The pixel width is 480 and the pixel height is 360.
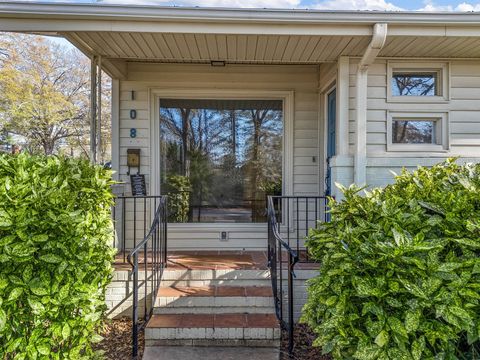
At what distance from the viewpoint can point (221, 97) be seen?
485 centimetres

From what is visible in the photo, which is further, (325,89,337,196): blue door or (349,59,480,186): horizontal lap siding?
(325,89,337,196): blue door

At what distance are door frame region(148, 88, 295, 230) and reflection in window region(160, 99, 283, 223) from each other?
8 centimetres

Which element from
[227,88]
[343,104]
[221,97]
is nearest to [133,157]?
[221,97]

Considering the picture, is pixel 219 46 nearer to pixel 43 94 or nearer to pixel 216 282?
pixel 216 282

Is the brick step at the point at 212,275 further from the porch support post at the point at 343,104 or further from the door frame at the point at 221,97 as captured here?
the porch support post at the point at 343,104

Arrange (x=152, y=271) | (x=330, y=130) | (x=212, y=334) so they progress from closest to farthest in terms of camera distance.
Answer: (x=212, y=334) → (x=152, y=271) → (x=330, y=130)

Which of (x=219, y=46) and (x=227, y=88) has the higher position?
(x=219, y=46)

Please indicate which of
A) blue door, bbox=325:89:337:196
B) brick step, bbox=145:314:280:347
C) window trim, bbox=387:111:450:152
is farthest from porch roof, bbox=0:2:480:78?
brick step, bbox=145:314:280:347

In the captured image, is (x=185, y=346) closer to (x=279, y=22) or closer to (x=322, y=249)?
(x=322, y=249)

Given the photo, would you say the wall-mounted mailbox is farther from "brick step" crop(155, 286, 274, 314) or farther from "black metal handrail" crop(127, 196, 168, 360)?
"brick step" crop(155, 286, 274, 314)

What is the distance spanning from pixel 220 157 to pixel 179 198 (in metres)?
0.82

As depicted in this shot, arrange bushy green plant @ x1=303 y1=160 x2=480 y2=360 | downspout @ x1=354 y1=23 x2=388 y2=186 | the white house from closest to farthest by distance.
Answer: bushy green plant @ x1=303 y1=160 x2=480 y2=360 < the white house < downspout @ x1=354 y1=23 x2=388 y2=186

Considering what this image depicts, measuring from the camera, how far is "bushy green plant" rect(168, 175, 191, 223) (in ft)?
15.9

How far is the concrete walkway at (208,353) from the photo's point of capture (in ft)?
9.11
